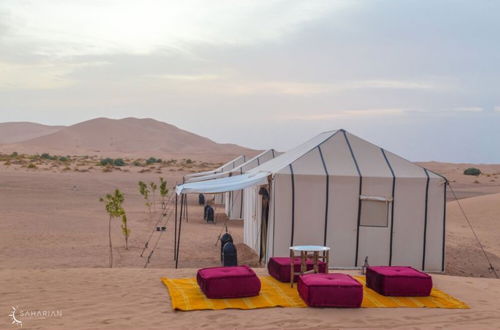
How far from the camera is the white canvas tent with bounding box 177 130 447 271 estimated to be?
1199cm

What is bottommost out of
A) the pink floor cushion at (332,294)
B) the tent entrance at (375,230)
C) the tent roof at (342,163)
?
the pink floor cushion at (332,294)

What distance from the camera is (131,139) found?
118188mm

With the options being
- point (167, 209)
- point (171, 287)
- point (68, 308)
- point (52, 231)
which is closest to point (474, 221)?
point (167, 209)

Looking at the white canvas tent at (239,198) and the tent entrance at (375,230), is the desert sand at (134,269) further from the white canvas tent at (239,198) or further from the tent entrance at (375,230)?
the tent entrance at (375,230)

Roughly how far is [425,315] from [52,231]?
482 inches

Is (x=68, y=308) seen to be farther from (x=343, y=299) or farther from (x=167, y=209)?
(x=167, y=209)

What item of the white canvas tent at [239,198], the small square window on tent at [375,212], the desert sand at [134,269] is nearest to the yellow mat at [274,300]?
the desert sand at [134,269]

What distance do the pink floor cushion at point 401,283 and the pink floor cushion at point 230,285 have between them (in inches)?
70.7

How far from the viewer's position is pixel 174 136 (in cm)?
12812

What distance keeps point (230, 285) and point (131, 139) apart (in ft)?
370

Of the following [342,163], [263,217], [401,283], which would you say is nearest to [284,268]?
[401,283]

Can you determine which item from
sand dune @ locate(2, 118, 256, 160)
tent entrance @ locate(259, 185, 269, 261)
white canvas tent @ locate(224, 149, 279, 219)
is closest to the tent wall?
tent entrance @ locate(259, 185, 269, 261)

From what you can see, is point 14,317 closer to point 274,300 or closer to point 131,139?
point 274,300

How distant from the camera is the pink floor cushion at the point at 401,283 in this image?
849cm
